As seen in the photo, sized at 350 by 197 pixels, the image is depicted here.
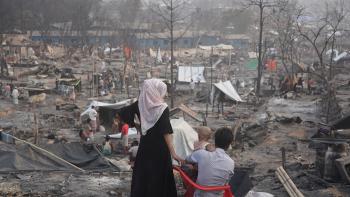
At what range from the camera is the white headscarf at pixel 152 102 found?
13.7 feet

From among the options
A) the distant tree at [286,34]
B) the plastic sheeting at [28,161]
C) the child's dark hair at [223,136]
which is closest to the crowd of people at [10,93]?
the plastic sheeting at [28,161]

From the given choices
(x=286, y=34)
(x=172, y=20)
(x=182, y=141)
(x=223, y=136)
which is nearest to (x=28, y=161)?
(x=182, y=141)

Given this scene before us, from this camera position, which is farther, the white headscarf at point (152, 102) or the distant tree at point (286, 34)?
the distant tree at point (286, 34)

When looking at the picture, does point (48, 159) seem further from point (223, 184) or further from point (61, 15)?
point (61, 15)

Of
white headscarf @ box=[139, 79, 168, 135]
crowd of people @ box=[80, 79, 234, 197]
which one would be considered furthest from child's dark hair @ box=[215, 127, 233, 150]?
white headscarf @ box=[139, 79, 168, 135]

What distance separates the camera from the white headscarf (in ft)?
13.7

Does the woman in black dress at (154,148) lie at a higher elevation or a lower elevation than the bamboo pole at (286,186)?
higher

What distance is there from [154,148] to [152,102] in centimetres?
41

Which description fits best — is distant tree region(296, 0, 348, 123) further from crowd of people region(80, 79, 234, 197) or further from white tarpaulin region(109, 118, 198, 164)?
crowd of people region(80, 79, 234, 197)

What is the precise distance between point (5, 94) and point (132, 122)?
19.4m

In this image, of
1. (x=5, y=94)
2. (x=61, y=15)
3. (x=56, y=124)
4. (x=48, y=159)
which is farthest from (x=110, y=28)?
(x=48, y=159)

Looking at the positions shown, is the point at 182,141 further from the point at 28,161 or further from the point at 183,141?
the point at 28,161

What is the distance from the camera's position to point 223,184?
4371 millimetres

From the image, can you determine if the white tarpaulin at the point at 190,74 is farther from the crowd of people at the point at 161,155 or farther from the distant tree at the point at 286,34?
the crowd of people at the point at 161,155
